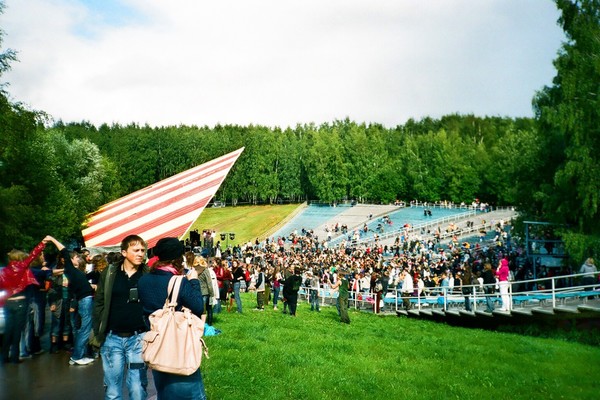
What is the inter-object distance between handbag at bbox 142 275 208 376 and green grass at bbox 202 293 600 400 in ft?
9.67

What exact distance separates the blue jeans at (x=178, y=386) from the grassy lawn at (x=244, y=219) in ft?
193

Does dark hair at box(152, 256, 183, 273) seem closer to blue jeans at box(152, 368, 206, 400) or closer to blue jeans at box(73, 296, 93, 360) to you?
blue jeans at box(152, 368, 206, 400)

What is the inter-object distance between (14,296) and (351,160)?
3411 inches

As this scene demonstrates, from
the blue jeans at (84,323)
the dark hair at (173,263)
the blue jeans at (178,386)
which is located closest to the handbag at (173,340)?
the blue jeans at (178,386)

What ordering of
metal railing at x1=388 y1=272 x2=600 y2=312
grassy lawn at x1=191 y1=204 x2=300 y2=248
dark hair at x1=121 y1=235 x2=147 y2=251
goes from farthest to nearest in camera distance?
grassy lawn at x1=191 y1=204 x2=300 y2=248
metal railing at x1=388 y1=272 x2=600 y2=312
dark hair at x1=121 y1=235 x2=147 y2=251

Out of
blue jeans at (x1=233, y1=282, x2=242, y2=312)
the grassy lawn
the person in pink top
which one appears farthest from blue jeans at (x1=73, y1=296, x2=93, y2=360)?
the grassy lawn

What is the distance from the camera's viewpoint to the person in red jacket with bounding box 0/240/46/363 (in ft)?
28.2

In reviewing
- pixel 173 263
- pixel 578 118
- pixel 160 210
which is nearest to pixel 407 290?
pixel 160 210

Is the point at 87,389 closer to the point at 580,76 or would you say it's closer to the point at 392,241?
the point at 580,76

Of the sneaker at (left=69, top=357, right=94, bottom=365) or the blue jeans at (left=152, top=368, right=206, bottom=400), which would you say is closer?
the blue jeans at (left=152, top=368, right=206, bottom=400)

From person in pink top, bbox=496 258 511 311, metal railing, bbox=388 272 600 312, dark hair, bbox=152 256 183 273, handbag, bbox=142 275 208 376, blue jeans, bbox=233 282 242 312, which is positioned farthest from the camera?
metal railing, bbox=388 272 600 312

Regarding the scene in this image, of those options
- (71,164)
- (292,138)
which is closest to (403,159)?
(292,138)

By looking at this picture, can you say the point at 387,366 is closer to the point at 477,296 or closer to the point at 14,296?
the point at 14,296

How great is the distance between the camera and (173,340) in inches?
183
